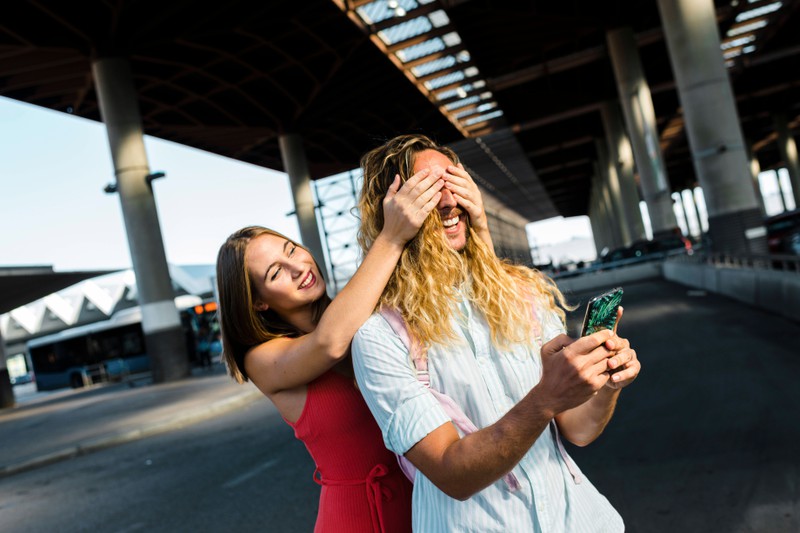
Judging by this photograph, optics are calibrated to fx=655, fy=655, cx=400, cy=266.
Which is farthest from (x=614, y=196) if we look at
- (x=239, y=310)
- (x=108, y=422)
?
(x=239, y=310)

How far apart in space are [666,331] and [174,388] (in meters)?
13.4

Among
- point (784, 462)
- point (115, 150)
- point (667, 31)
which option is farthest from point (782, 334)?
point (115, 150)

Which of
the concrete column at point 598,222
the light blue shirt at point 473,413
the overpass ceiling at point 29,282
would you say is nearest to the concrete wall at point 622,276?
the overpass ceiling at point 29,282

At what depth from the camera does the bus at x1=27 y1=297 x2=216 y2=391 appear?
3225 centimetres

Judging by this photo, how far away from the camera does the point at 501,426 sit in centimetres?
138

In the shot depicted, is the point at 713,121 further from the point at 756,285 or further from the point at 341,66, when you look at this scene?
the point at 341,66

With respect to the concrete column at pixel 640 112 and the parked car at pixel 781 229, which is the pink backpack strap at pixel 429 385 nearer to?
the parked car at pixel 781 229

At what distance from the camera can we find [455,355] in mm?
1582

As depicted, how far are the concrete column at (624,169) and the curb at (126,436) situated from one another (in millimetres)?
34368

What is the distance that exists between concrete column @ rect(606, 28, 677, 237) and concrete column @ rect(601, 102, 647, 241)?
31.2 feet

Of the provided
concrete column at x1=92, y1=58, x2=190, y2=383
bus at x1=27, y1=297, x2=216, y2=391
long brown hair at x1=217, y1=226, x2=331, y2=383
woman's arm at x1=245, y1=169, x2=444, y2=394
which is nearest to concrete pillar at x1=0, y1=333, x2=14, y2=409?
bus at x1=27, y1=297, x2=216, y2=391

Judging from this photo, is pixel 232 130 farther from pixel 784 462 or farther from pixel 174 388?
pixel 784 462

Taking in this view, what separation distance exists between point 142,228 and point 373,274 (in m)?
22.4

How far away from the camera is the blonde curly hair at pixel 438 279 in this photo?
1.62 metres
